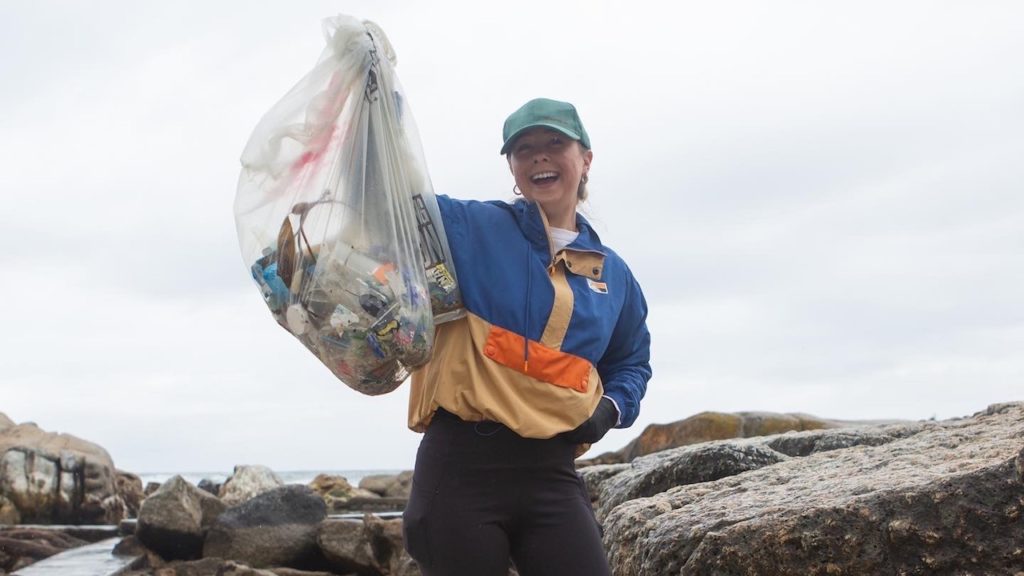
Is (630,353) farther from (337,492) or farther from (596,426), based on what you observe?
(337,492)

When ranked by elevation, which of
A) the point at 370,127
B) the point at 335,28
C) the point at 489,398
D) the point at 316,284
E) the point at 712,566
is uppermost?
the point at 335,28

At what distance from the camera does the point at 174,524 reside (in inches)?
499

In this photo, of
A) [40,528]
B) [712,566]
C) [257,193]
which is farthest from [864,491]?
[40,528]

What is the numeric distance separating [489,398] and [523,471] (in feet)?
0.70

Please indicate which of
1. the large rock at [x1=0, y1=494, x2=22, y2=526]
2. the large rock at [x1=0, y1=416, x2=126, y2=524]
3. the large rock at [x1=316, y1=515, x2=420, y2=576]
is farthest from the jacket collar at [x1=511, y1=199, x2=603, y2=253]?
the large rock at [x1=0, y1=416, x2=126, y2=524]

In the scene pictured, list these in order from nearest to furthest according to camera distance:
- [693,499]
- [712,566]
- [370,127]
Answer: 1. [370,127]
2. [712,566]
3. [693,499]

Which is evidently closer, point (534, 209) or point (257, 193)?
point (257, 193)

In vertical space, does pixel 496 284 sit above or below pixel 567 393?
above

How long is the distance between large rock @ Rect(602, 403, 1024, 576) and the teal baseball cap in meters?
1.32

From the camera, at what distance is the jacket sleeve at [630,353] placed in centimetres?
340

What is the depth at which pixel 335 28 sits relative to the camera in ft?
10.4

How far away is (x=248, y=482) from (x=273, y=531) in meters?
5.68

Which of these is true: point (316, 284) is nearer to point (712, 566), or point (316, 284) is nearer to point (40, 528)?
point (712, 566)

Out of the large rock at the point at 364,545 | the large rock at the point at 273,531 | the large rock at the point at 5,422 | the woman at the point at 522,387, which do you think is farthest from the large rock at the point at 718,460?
the large rock at the point at 5,422
